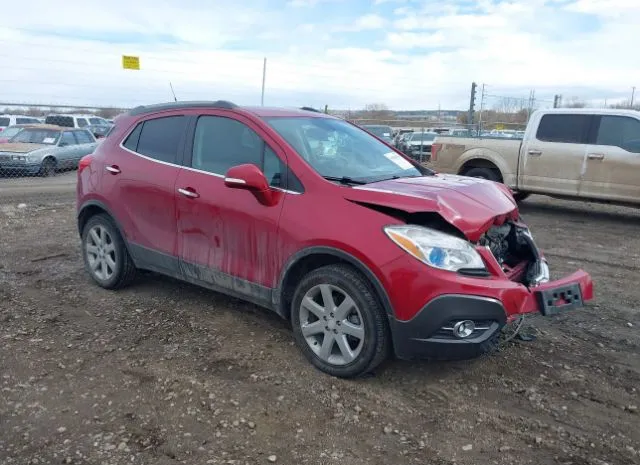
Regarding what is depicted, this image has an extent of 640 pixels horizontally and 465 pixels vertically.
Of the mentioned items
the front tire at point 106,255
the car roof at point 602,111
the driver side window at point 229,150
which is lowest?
the front tire at point 106,255

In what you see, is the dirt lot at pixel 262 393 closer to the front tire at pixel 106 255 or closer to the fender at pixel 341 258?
the front tire at pixel 106 255

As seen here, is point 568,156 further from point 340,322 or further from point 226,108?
point 340,322

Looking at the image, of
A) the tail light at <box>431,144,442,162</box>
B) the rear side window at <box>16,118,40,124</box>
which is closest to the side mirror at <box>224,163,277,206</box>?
the tail light at <box>431,144,442,162</box>

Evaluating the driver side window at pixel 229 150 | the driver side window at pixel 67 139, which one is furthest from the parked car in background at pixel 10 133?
the driver side window at pixel 229 150

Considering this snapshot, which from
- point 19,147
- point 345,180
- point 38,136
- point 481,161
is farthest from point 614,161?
point 38,136

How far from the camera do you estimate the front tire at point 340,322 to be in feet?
11.3

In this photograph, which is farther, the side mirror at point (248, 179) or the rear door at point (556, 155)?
the rear door at point (556, 155)

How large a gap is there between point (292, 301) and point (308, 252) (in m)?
0.40

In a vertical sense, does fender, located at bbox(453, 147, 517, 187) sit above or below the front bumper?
above

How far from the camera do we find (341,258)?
3539 mm

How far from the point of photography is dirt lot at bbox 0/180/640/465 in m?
2.96

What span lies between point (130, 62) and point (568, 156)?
12493 mm

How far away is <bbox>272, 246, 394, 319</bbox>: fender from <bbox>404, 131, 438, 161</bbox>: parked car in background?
49.1 ft

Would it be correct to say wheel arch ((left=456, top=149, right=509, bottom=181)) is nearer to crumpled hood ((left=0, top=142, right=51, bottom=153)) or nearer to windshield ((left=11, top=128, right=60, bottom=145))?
crumpled hood ((left=0, top=142, right=51, bottom=153))
